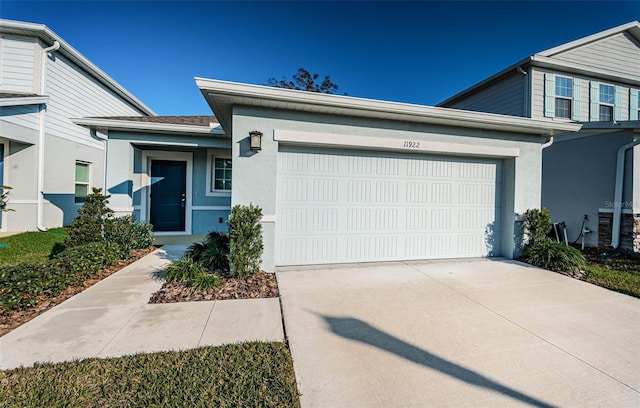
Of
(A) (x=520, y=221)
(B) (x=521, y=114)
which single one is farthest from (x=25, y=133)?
(B) (x=521, y=114)

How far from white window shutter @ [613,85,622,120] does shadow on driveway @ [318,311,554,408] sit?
12.5 meters

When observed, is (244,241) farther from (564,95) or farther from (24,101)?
(564,95)

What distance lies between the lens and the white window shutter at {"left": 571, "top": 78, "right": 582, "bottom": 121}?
9125mm

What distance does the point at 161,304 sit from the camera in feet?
11.3

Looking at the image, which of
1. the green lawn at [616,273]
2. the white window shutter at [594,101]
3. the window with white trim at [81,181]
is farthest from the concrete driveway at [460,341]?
the window with white trim at [81,181]

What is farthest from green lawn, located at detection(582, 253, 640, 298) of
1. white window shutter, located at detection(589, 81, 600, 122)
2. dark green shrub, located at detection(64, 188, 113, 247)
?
dark green shrub, located at detection(64, 188, 113, 247)

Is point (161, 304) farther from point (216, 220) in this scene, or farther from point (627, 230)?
point (627, 230)

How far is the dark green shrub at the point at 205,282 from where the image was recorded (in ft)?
12.8

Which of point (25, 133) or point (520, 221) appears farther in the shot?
point (25, 133)

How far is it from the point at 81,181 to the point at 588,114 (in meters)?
17.4

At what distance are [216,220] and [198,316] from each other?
5.36 meters

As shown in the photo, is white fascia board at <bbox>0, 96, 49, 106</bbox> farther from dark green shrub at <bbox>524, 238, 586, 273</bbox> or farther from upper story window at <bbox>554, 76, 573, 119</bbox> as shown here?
upper story window at <bbox>554, 76, 573, 119</bbox>

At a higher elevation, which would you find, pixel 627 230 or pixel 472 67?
pixel 472 67

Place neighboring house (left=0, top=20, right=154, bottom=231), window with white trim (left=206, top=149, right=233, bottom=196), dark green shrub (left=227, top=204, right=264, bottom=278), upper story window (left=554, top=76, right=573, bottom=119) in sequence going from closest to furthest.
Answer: dark green shrub (left=227, top=204, right=264, bottom=278) < neighboring house (left=0, top=20, right=154, bottom=231) < window with white trim (left=206, top=149, right=233, bottom=196) < upper story window (left=554, top=76, right=573, bottom=119)
